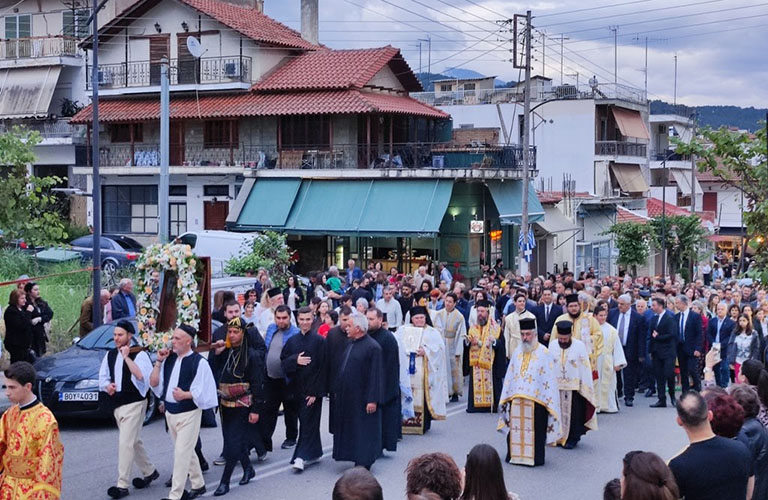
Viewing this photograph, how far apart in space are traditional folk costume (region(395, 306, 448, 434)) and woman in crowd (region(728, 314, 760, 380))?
18.3 feet

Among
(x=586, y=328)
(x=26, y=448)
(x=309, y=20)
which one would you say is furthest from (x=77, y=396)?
(x=309, y=20)

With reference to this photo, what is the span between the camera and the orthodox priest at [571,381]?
44.5 feet

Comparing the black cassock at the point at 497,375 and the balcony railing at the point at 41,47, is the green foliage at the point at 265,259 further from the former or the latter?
the balcony railing at the point at 41,47

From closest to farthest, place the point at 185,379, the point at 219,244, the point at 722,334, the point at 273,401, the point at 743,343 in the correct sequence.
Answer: the point at 185,379
the point at 273,401
the point at 743,343
the point at 722,334
the point at 219,244

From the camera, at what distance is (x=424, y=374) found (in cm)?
1441

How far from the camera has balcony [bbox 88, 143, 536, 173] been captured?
33562 millimetres

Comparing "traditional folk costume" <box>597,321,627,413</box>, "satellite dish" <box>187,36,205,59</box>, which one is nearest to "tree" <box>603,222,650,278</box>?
"satellite dish" <box>187,36,205,59</box>

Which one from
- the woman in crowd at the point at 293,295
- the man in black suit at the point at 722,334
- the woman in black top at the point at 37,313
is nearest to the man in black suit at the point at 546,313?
the man in black suit at the point at 722,334

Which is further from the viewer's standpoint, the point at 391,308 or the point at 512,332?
the point at 391,308

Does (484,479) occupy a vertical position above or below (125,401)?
above

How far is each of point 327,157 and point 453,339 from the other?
18131mm

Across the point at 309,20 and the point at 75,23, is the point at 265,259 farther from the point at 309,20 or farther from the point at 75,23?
the point at 75,23

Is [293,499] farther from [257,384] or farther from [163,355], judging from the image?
[163,355]

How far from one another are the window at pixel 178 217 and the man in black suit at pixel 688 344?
23132 millimetres
